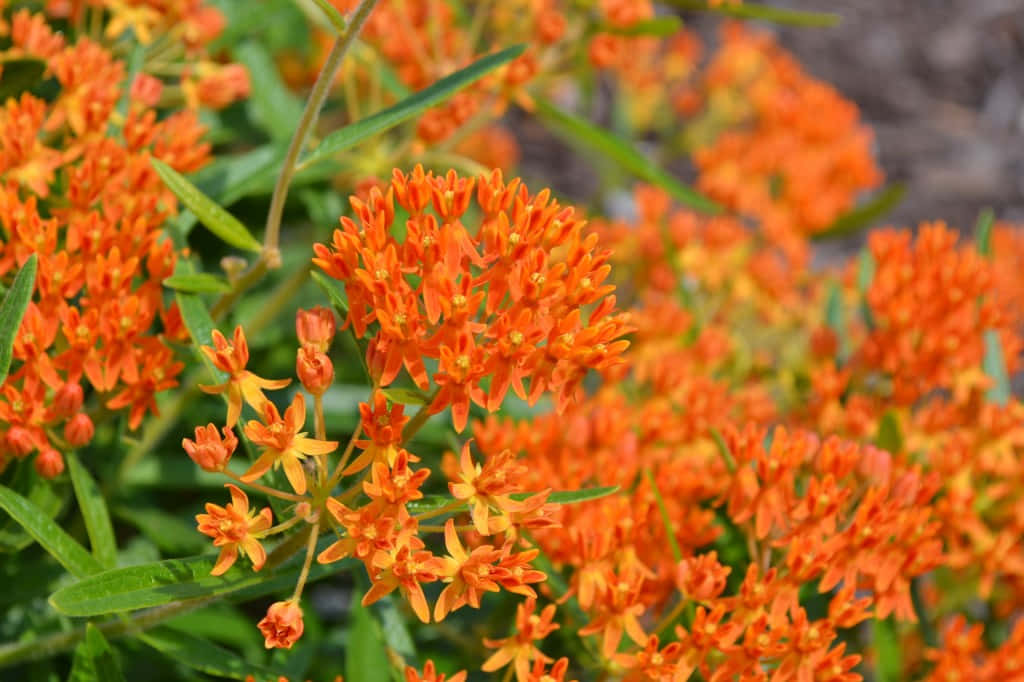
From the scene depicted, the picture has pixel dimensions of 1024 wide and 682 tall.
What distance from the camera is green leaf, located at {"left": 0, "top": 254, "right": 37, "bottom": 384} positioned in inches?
71.2

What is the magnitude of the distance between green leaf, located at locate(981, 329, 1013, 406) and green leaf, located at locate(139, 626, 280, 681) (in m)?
2.07

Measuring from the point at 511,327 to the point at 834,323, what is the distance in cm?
208

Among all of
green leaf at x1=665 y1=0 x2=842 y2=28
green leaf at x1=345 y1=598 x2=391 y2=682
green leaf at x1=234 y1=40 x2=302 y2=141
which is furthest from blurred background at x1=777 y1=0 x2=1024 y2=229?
green leaf at x1=345 y1=598 x2=391 y2=682

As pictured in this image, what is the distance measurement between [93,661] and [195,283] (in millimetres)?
682

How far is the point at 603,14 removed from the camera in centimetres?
291

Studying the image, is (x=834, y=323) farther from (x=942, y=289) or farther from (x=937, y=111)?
(x=937, y=111)

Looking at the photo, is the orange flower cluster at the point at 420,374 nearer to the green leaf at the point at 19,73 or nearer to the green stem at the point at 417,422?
the green stem at the point at 417,422

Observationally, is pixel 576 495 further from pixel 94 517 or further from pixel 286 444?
pixel 94 517

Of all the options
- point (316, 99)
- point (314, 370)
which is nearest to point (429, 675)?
point (314, 370)

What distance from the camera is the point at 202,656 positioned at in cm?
198

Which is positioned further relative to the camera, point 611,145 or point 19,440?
point 611,145

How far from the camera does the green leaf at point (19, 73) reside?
228cm

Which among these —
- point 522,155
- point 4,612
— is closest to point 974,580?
point 4,612

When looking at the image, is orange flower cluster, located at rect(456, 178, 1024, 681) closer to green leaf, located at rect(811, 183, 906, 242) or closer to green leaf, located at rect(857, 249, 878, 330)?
green leaf, located at rect(857, 249, 878, 330)
